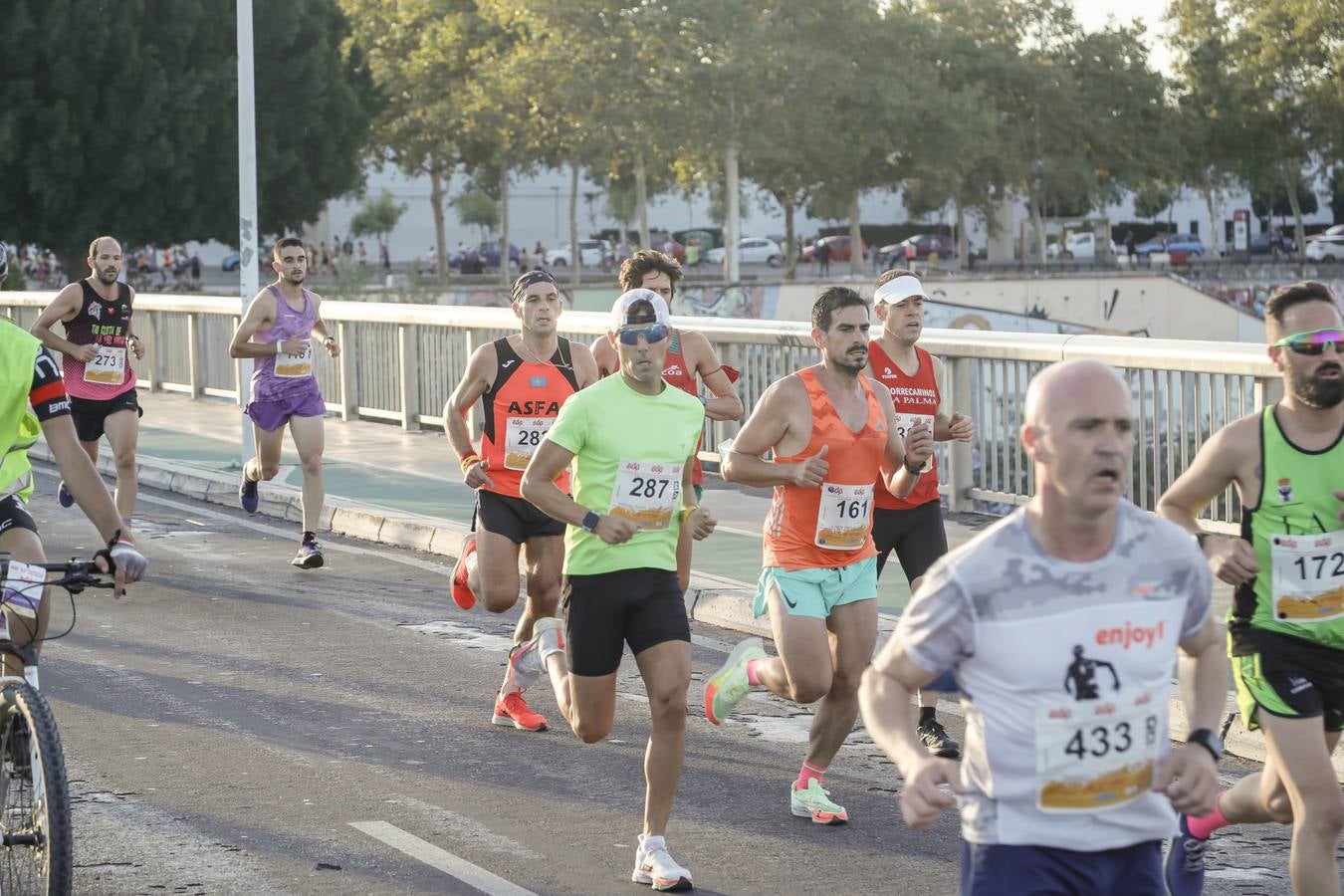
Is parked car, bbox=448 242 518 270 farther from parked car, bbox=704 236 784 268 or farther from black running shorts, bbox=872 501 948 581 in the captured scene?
black running shorts, bbox=872 501 948 581

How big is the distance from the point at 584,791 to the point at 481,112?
60099 millimetres

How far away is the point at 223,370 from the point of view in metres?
24.8

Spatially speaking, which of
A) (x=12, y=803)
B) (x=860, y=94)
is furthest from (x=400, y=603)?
(x=860, y=94)

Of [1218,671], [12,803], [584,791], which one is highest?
[1218,671]

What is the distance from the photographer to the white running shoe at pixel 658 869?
20.1ft

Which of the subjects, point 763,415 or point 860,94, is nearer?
point 763,415

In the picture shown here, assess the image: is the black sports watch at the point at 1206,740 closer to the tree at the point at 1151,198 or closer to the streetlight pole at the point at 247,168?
the streetlight pole at the point at 247,168

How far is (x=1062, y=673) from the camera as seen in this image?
386 centimetres

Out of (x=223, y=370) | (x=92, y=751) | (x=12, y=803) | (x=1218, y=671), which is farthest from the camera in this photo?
(x=223, y=370)

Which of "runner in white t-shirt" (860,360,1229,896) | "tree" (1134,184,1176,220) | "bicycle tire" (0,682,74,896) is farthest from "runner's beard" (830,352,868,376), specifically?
"tree" (1134,184,1176,220)

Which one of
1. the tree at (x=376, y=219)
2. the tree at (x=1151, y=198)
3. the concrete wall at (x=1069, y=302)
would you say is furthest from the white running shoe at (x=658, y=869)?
the tree at (x=376, y=219)

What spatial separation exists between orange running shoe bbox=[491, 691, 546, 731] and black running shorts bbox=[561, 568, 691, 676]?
1.92 metres

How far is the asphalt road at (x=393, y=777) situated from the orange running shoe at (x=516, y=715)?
7 cm

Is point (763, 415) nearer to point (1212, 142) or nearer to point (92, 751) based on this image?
point (92, 751)
